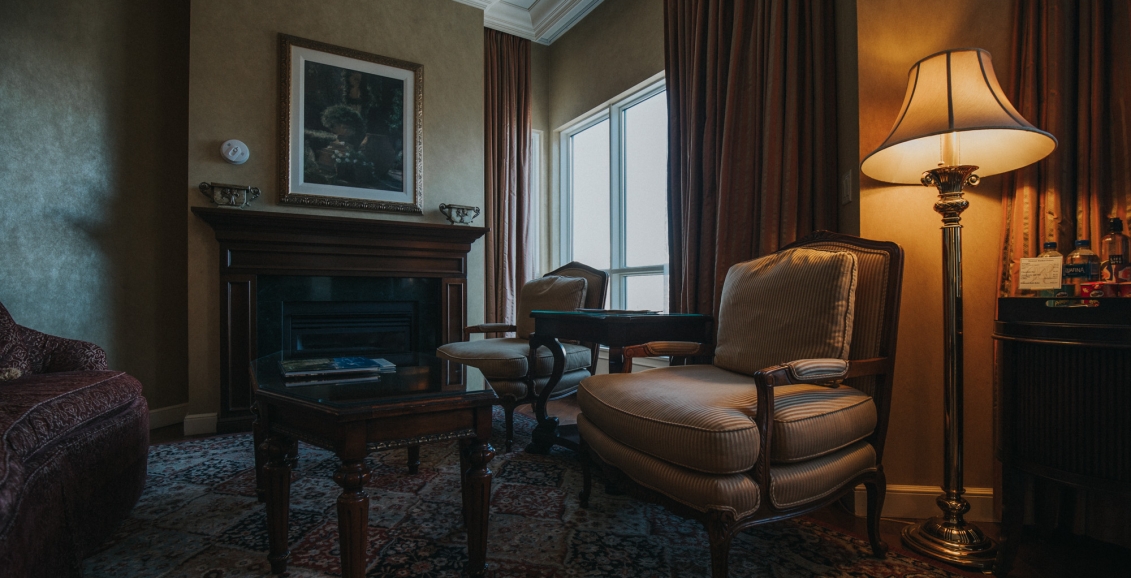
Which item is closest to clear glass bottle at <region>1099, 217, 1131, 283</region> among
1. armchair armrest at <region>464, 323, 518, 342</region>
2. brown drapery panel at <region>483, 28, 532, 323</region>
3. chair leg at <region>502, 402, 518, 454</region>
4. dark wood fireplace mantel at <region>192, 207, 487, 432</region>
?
chair leg at <region>502, 402, 518, 454</region>

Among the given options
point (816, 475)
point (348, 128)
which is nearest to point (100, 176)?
point (348, 128)

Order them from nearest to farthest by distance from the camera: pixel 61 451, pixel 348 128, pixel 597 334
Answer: pixel 61 451 < pixel 597 334 < pixel 348 128

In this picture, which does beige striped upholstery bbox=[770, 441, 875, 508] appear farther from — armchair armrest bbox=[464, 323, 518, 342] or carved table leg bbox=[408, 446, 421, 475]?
armchair armrest bbox=[464, 323, 518, 342]

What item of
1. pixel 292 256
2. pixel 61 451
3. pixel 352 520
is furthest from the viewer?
pixel 292 256

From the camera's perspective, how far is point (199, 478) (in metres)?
2.25

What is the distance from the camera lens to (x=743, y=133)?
2.60 m

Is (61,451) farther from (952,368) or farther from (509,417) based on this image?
(952,368)

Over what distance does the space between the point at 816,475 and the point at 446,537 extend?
1112mm

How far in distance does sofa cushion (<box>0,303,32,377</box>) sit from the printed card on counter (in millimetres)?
3281

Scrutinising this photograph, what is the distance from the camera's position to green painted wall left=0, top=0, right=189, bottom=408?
2.73 metres

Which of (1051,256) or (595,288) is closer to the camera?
(1051,256)

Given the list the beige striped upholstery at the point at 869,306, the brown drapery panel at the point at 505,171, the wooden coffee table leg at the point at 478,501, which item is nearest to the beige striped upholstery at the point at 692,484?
the wooden coffee table leg at the point at 478,501

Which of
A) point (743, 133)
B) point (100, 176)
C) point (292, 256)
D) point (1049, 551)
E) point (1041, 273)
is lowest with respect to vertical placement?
point (1049, 551)

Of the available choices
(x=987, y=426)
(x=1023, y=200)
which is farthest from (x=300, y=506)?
(x=1023, y=200)
